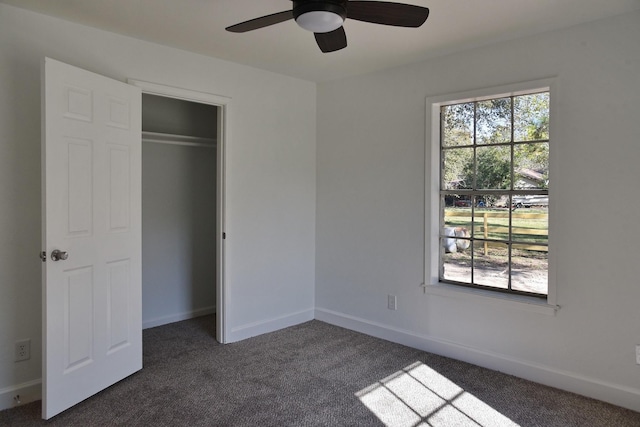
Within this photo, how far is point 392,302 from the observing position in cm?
380

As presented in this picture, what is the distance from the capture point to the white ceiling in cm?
252

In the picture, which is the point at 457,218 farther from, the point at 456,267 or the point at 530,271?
the point at 530,271

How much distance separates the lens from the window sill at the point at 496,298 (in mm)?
2926

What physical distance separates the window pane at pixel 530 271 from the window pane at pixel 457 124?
0.96m

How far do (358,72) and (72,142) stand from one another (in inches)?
97.3

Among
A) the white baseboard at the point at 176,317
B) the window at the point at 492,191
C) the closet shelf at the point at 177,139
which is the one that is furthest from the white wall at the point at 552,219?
the white baseboard at the point at 176,317

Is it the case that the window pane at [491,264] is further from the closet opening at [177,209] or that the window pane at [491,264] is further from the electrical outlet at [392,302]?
the closet opening at [177,209]

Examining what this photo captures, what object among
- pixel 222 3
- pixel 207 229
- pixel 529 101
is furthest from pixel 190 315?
pixel 529 101

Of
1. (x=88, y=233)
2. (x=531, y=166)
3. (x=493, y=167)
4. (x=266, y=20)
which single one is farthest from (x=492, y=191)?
(x=88, y=233)

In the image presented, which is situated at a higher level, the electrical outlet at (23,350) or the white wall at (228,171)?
the white wall at (228,171)

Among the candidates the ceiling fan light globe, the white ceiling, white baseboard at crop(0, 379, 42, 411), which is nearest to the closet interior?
the white ceiling

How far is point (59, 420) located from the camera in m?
2.41

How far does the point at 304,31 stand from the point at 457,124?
56.6 inches

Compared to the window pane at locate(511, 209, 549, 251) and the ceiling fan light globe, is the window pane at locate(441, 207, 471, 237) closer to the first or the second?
the window pane at locate(511, 209, 549, 251)
